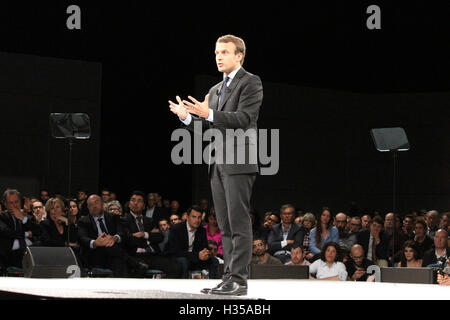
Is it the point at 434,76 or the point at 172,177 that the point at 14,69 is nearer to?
the point at 172,177

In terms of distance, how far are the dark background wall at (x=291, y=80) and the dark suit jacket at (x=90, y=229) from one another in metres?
3.89

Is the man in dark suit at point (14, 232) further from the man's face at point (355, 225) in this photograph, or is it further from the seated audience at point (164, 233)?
the man's face at point (355, 225)

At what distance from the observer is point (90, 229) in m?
7.15

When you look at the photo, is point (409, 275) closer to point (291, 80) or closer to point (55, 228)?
point (55, 228)

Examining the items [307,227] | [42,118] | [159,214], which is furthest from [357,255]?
[42,118]

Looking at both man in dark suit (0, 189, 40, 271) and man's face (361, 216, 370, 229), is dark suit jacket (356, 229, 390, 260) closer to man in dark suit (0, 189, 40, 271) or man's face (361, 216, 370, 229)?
man's face (361, 216, 370, 229)

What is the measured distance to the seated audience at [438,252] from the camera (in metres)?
6.61

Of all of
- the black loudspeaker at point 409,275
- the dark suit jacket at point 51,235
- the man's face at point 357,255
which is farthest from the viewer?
the man's face at point 357,255

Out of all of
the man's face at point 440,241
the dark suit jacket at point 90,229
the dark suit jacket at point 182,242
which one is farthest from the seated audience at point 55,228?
the man's face at point 440,241

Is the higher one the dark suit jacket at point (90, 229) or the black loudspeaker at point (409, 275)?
the dark suit jacket at point (90, 229)

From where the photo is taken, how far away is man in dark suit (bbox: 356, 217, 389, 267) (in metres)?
8.08

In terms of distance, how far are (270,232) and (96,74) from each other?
4872mm

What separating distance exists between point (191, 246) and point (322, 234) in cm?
136

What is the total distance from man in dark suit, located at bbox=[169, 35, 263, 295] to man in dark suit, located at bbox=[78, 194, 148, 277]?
11.3 feet
